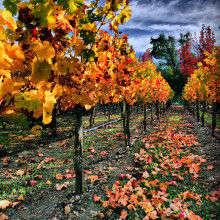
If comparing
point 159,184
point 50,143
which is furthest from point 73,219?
point 50,143

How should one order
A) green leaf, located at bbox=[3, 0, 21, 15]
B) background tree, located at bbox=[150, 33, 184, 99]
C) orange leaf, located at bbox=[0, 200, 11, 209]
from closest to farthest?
green leaf, located at bbox=[3, 0, 21, 15] → orange leaf, located at bbox=[0, 200, 11, 209] → background tree, located at bbox=[150, 33, 184, 99]

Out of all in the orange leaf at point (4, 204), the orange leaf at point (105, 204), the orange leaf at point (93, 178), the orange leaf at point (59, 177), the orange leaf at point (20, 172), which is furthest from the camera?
the orange leaf at point (20, 172)

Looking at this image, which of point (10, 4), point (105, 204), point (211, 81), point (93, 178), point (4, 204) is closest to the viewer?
point (10, 4)

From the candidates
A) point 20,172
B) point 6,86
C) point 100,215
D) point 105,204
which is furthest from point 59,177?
point 6,86

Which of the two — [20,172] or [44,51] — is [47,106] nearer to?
[44,51]

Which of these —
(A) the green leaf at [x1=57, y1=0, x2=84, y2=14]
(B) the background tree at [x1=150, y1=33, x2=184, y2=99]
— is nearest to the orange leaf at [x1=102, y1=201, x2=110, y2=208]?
(A) the green leaf at [x1=57, y1=0, x2=84, y2=14]

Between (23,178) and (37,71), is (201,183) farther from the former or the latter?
(23,178)

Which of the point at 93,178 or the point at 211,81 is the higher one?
the point at 211,81

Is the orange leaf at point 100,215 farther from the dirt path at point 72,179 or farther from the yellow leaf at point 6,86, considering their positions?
the yellow leaf at point 6,86

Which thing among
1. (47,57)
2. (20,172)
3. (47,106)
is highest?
(47,57)

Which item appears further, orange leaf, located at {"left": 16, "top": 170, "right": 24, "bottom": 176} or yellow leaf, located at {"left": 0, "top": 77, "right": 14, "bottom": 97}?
orange leaf, located at {"left": 16, "top": 170, "right": 24, "bottom": 176}

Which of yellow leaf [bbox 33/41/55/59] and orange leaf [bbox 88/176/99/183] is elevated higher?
yellow leaf [bbox 33/41/55/59]

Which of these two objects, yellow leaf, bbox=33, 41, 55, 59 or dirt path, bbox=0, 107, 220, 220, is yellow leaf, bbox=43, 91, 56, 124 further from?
dirt path, bbox=0, 107, 220, 220

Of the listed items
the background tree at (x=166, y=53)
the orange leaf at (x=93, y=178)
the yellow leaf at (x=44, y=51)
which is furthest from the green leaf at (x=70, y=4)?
the background tree at (x=166, y=53)
